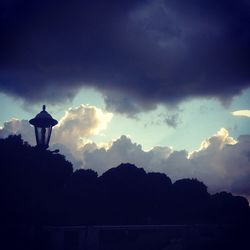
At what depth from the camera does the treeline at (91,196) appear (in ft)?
58.0

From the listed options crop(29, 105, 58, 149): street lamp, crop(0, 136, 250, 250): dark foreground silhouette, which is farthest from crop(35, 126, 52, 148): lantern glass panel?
crop(0, 136, 250, 250): dark foreground silhouette

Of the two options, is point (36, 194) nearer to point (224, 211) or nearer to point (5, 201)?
point (5, 201)

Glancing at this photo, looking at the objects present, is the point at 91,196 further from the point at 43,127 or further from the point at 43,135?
the point at 43,127

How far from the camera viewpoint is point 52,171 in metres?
24.2

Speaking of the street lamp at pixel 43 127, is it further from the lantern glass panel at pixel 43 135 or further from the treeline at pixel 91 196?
the treeline at pixel 91 196

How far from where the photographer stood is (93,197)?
90.7 ft

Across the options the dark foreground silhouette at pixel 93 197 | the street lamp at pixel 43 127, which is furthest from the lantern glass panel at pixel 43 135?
the dark foreground silhouette at pixel 93 197

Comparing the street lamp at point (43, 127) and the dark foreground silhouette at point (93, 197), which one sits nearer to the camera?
the dark foreground silhouette at point (93, 197)

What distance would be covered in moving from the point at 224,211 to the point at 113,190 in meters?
17.9

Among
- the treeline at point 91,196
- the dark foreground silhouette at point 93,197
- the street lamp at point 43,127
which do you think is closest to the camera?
the dark foreground silhouette at point 93,197

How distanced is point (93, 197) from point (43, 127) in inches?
335

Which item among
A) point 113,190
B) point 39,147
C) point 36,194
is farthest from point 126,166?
point 36,194

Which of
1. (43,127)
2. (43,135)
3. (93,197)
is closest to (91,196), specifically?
(93,197)

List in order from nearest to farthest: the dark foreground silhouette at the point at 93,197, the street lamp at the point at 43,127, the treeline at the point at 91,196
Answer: the dark foreground silhouette at the point at 93,197 < the treeline at the point at 91,196 < the street lamp at the point at 43,127
